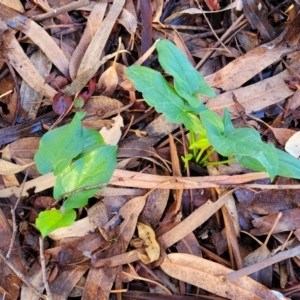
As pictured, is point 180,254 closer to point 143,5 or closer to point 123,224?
point 123,224

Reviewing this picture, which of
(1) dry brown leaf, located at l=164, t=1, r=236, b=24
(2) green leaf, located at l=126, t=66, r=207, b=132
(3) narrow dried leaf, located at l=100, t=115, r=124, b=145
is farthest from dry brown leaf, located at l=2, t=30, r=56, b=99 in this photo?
(1) dry brown leaf, located at l=164, t=1, r=236, b=24

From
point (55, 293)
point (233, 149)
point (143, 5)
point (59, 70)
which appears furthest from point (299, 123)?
point (55, 293)

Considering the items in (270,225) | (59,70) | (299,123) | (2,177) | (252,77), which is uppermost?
(59,70)

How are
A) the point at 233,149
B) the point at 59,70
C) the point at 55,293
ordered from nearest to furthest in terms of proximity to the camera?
the point at 233,149, the point at 55,293, the point at 59,70

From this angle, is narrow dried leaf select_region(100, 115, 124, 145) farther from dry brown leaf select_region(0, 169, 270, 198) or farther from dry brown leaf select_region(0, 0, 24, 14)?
dry brown leaf select_region(0, 0, 24, 14)

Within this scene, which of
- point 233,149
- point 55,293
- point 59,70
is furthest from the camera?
point 59,70

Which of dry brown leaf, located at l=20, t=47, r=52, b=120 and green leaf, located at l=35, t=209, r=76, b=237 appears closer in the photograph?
green leaf, located at l=35, t=209, r=76, b=237
